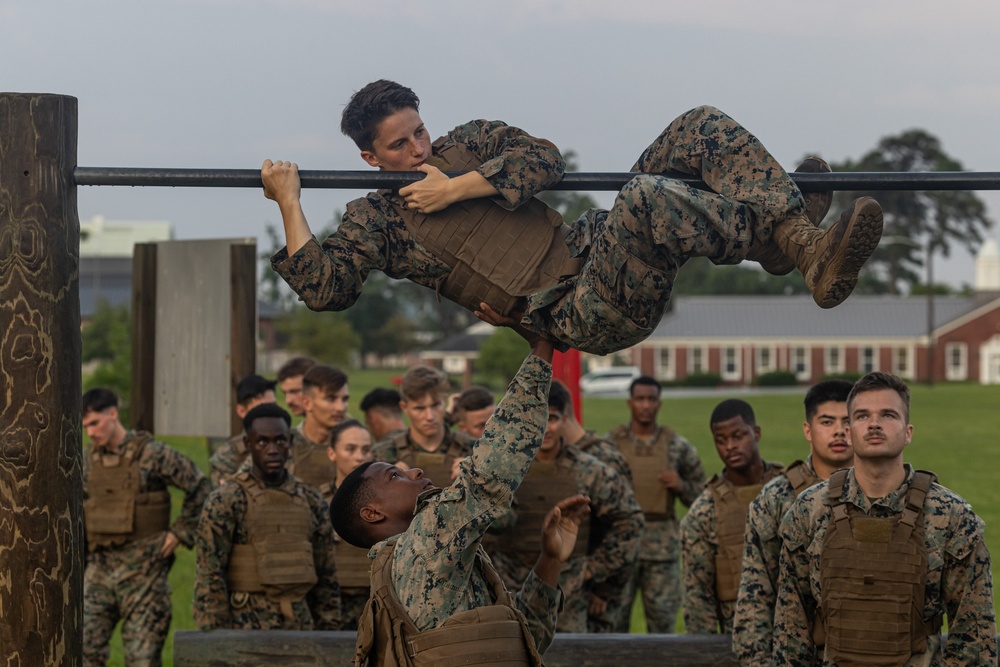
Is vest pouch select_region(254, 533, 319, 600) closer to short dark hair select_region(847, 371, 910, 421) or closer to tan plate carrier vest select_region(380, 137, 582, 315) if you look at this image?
tan plate carrier vest select_region(380, 137, 582, 315)

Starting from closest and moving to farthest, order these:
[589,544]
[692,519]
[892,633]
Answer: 1. [892,633]
2. [692,519]
3. [589,544]

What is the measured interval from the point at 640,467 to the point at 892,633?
5.15m

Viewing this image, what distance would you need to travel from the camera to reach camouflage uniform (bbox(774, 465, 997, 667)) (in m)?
5.00

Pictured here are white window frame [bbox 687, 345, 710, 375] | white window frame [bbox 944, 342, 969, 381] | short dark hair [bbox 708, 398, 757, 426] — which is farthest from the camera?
white window frame [bbox 687, 345, 710, 375]

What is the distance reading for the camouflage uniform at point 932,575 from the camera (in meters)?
5.00

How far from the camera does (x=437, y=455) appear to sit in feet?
25.8

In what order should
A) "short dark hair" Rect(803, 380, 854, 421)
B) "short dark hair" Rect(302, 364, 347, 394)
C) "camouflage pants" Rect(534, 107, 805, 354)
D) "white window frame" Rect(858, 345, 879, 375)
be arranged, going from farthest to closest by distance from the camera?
"white window frame" Rect(858, 345, 879, 375)
"short dark hair" Rect(302, 364, 347, 394)
"short dark hair" Rect(803, 380, 854, 421)
"camouflage pants" Rect(534, 107, 805, 354)

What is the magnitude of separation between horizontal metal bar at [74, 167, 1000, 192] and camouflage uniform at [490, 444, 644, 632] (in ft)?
11.5

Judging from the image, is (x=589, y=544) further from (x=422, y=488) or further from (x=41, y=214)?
(x=41, y=214)

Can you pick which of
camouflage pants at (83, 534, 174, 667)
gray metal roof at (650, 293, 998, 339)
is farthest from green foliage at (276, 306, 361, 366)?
camouflage pants at (83, 534, 174, 667)

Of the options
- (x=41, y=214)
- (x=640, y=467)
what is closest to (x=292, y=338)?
(x=640, y=467)

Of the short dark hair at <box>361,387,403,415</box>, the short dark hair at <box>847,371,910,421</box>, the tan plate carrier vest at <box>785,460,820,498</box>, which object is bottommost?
the tan plate carrier vest at <box>785,460,820,498</box>

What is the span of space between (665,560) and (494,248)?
5.72 meters

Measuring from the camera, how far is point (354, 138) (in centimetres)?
473
